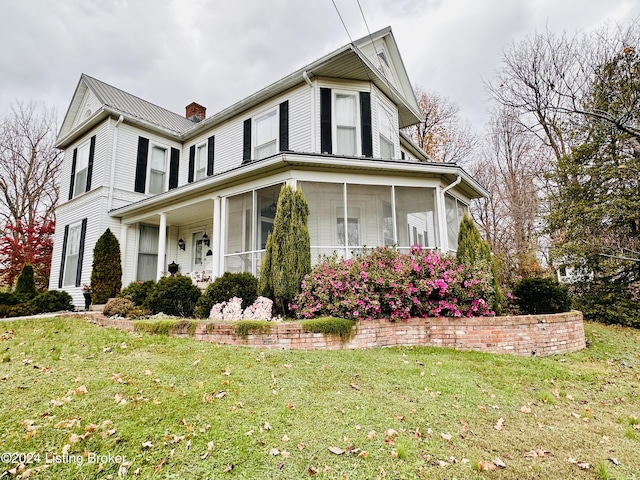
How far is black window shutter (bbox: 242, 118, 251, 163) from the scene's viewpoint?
11.6 m

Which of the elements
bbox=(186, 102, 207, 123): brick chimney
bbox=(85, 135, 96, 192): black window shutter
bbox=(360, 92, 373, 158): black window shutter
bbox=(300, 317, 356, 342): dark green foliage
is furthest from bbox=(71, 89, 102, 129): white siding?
bbox=(300, 317, 356, 342): dark green foliage

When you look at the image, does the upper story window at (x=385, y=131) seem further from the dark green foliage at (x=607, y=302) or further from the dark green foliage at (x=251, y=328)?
the dark green foliage at (x=251, y=328)

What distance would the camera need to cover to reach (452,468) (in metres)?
2.61

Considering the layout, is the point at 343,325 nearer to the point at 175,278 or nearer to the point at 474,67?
the point at 175,278

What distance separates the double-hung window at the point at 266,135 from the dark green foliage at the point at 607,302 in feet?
34.0

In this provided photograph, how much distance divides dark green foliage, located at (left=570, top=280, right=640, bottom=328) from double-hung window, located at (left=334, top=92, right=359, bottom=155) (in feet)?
26.5

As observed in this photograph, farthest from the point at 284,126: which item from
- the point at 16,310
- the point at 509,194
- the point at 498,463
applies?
the point at 509,194

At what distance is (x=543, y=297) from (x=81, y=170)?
15.8 metres

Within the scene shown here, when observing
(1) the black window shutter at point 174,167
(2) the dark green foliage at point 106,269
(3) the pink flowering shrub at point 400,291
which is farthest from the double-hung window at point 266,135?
(3) the pink flowering shrub at point 400,291

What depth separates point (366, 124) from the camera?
1038 centimetres

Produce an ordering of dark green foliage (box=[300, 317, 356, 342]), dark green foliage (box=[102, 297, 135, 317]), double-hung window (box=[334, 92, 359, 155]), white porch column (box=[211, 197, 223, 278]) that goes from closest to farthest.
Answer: dark green foliage (box=[300, 317, 356, 342]) → dark green foliage (box=[102, 297, 135, 317]) → white porch column (box=[211, 197, 223, 278]) → double-hung window (box=[334, 92, 359, 155])

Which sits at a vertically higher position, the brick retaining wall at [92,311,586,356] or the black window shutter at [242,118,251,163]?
the black window shutter at [242,118,251,163]

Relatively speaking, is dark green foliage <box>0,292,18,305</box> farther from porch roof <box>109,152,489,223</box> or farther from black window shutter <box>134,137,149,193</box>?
black window shutter <box>134,137,149,193</box>

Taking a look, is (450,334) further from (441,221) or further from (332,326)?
(441,221)
